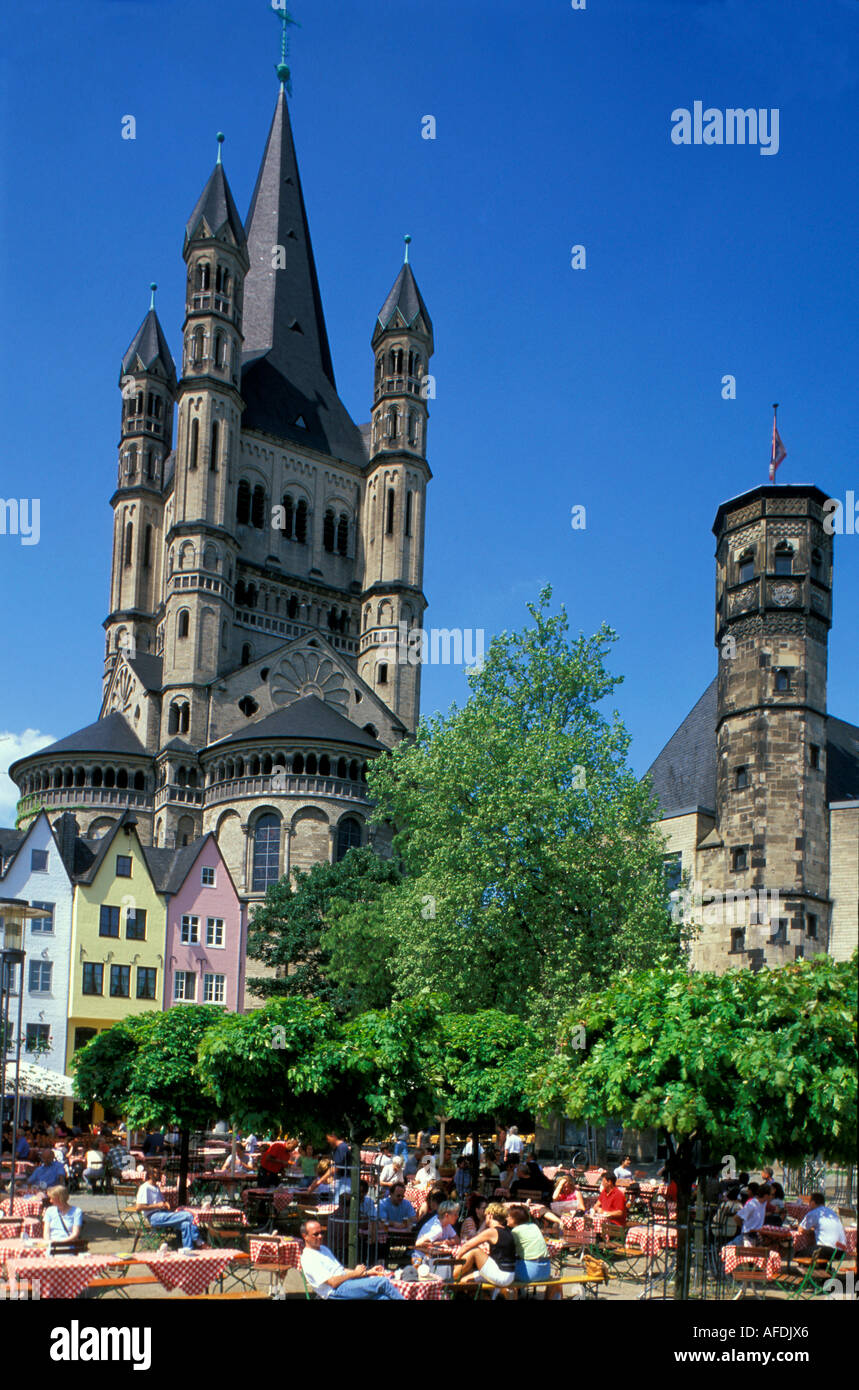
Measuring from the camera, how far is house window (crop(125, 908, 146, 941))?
51688 mm

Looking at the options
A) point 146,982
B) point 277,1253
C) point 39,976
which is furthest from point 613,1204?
point 146,982

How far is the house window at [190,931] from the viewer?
2141 inches

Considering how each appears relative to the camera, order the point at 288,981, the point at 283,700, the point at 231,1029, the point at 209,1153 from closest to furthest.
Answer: the point at 231,1029, the point at 209,1153, the point at 288,981, the point at 283,700

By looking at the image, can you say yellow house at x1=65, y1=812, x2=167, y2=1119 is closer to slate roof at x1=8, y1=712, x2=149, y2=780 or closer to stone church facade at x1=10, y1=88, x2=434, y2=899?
stone church facade at x1=10, y1=88, x2=434, y2=899

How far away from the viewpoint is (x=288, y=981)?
179 feet

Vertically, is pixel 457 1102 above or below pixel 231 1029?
below

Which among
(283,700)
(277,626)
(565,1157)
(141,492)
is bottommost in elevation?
(565,1157)

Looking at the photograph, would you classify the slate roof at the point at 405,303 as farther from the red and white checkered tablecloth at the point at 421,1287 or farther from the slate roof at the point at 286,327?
the red and white checkered tablecloth at the point at 421,1287

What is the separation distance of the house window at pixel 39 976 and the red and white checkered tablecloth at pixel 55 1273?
3846 centimetres

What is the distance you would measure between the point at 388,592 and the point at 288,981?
36.2 metres

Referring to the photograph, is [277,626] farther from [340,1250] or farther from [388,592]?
[340,1250]
